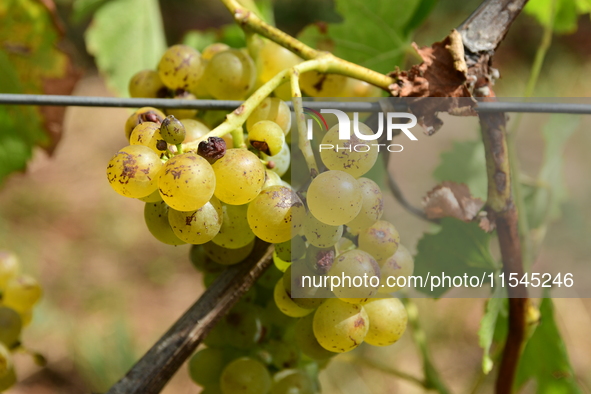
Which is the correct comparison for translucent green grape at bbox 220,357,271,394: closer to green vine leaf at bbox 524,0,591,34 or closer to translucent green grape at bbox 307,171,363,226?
translucent green grape at bbox 307,171,363,226

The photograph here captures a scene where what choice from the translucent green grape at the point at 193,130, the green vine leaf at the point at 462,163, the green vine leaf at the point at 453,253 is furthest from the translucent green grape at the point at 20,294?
the green vine leaf at the point at 462,163

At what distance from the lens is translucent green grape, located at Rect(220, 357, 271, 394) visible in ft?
1.51

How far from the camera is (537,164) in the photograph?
6.41ft

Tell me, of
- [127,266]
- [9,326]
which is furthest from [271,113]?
[127,266]

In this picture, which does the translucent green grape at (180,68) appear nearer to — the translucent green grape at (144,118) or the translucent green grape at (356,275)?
the translucent green grape at (144,118)

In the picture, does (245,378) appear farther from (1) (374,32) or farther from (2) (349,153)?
(1) (374,32)

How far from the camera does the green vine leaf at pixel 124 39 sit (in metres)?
0.81

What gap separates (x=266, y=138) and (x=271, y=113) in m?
0.05

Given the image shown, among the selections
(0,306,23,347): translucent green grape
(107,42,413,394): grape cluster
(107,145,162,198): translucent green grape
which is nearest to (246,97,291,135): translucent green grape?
(107,42,413,394): grape cluster

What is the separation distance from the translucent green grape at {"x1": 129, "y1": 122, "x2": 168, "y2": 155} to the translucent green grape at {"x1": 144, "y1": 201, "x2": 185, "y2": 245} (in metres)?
0.04

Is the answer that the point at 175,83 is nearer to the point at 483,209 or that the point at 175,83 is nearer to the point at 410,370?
the point at 483,209

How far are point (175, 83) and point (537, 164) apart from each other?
182 cm

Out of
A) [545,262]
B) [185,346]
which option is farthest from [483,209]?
[545,262]

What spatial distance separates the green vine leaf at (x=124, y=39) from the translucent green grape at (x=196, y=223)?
529 millimetres
